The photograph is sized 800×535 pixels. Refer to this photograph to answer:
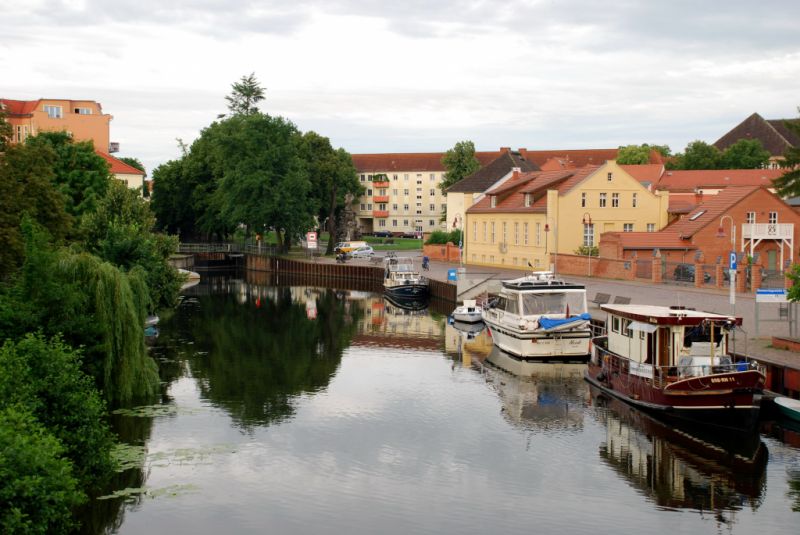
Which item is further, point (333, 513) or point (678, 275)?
point (678, 275)

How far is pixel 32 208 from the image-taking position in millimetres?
37656

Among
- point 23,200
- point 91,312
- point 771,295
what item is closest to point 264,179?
point 23,200

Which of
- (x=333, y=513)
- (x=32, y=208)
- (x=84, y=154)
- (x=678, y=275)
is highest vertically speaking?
(x=84, y=154)

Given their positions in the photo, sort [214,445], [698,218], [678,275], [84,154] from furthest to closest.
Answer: [84,154], [698,218], [678,275], [214,445]

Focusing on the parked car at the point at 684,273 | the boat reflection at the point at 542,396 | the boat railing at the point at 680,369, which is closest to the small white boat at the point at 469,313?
the parked car at the point at 684,273

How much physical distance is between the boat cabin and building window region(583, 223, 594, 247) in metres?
41.0

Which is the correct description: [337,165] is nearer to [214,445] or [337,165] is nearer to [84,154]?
[84,154]

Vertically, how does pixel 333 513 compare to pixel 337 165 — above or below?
below

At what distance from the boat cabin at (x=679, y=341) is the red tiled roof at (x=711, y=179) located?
76.6 m

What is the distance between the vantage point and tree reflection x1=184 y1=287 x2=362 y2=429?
34.6 meters

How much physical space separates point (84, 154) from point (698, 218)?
47448 millimetres

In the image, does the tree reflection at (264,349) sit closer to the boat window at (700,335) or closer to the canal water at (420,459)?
the canal water at (420,459)

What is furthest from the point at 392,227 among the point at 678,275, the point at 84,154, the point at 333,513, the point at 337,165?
the point at 333,513

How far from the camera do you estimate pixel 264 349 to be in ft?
155
